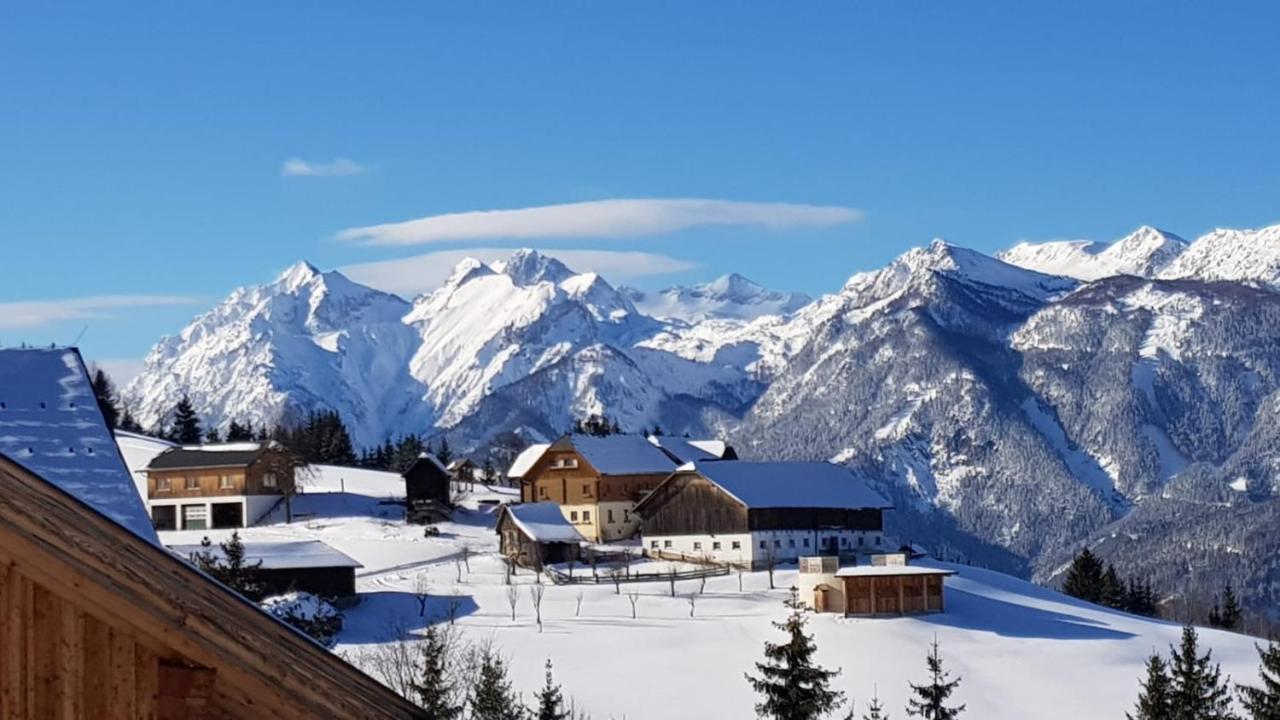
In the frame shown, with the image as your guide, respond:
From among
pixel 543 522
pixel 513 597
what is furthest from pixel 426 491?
pixel 513 597

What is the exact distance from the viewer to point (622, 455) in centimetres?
10544

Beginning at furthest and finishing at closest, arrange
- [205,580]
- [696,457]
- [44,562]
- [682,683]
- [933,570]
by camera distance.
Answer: [696,457] < [933,570] < [682,683] < [205,580] < [44,562]

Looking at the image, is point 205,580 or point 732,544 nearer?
point 205,580

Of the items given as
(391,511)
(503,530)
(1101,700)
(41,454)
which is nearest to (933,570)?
(1101,700)

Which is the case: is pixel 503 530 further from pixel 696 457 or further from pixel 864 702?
pixel 864 702

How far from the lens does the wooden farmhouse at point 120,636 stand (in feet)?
37.8

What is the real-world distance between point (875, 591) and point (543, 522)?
20.6 metres

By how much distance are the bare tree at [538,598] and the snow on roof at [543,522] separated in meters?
7.15

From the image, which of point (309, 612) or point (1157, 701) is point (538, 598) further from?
point (1157, 701)

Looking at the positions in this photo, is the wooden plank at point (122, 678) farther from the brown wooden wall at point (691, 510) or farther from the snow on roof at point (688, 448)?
the snow on roof at point (688, 448)

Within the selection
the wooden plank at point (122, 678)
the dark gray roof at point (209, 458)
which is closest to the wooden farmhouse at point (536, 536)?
the dark gray roof at point (209, 458)

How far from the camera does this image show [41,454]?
74.9 ft

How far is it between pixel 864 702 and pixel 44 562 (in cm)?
4625

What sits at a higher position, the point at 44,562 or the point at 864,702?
the point at 44,562
